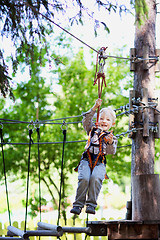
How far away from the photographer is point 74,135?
8445 millimetres

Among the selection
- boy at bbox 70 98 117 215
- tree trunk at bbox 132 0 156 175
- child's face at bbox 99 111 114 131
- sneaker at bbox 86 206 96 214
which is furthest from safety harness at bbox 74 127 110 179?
tree trunk at bbox 132 0 156 175

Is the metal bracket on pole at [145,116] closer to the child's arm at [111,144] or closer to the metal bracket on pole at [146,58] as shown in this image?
the metal bracket on pole at [146,58]

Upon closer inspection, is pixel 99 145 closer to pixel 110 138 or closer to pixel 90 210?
pixel 110 138

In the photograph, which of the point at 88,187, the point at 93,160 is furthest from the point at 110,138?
the point at 88,187

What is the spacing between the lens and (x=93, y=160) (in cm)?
372

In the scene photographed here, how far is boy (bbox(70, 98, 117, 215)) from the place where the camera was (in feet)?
11.6

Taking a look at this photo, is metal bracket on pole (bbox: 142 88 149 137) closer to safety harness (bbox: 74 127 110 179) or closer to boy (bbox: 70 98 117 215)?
boy (bbox: 70 98 117 215)

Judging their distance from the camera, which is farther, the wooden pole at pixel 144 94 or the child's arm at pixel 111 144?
the wooden pole at pixel 144 94

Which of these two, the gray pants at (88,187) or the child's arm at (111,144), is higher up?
the child's arm at (111,144)

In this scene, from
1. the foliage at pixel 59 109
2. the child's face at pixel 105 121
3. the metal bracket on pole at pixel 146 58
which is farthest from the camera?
the foliage at pixel 59 109

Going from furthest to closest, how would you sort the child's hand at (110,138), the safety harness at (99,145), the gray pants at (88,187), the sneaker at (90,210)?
1. the child's hand at (110,138)
2. the safety harness at (99,145)
3. the gray pants at (88,187)
4. the sneaker at (90,210)

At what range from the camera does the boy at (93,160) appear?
353cm

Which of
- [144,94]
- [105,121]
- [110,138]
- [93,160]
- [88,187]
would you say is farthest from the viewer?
[144,94]

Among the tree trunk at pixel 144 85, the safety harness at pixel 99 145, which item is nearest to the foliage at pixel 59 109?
the tree trunk at pixel 144 85
